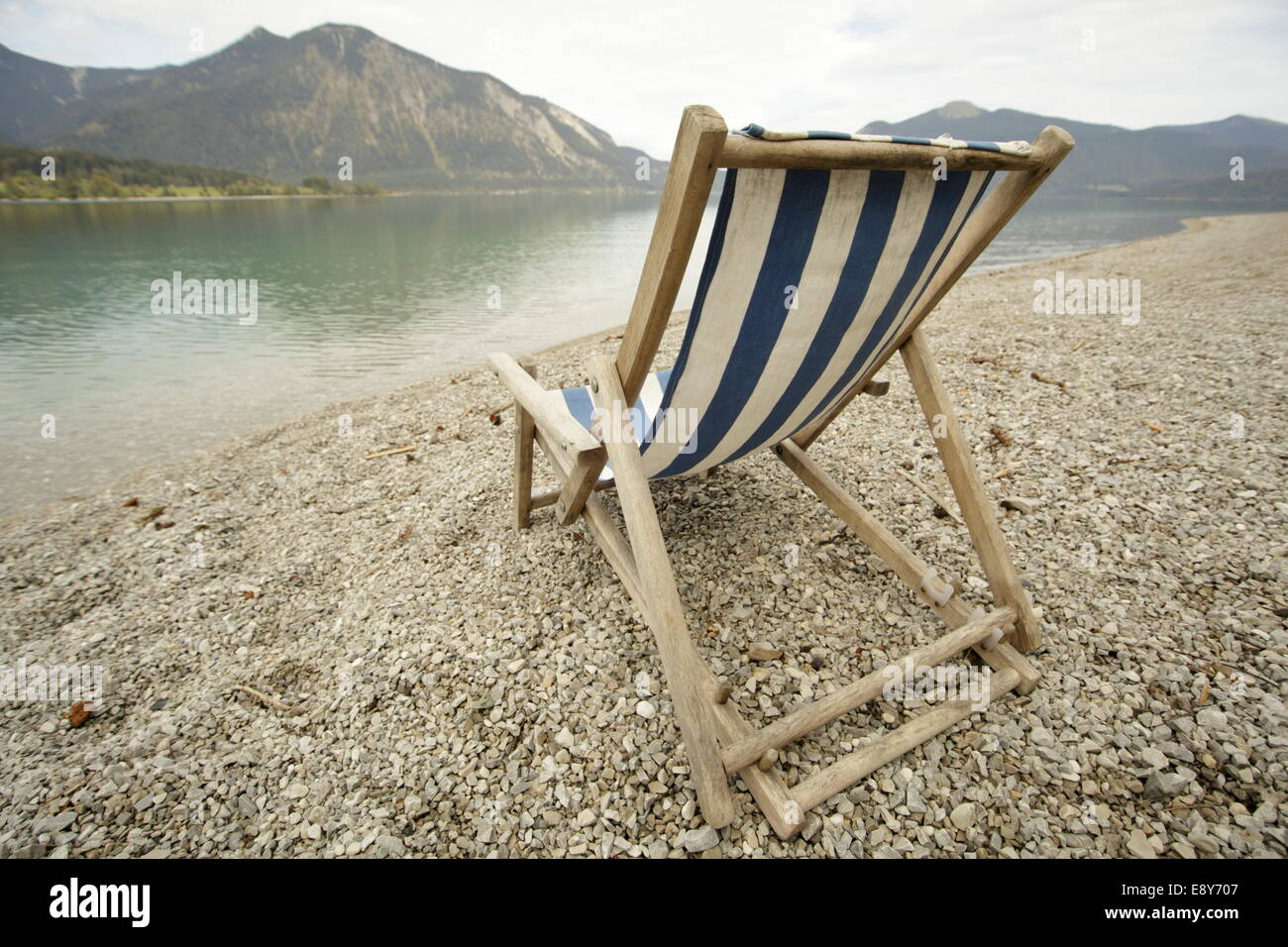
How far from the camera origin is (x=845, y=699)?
198 cm

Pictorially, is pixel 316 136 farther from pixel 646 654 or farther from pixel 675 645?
pixel 675 645

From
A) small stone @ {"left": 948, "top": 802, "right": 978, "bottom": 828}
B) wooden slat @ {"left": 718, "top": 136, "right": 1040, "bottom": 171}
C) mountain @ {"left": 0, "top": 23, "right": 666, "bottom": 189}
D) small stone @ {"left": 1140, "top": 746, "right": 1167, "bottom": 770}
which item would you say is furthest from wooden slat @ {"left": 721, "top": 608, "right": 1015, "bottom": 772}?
mountain @ {"left": 0, "top": 23, "right": 666, "bottom": 189}

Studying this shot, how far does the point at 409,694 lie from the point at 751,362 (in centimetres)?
189

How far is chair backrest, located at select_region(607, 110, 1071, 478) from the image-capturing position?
57.4 inches

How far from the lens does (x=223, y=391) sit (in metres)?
8.98

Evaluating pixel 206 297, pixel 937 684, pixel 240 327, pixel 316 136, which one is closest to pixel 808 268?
pixel 937 684

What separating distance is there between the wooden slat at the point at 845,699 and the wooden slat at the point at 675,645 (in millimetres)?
79

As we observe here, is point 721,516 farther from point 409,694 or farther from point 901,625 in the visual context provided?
point 409,694

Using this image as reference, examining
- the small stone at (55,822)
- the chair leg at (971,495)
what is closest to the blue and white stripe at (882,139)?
the chair leg at (971,495)

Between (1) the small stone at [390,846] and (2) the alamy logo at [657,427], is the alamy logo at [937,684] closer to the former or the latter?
(2) the alamy logo at [657,427]

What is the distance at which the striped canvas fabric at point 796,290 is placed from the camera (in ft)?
5.05
